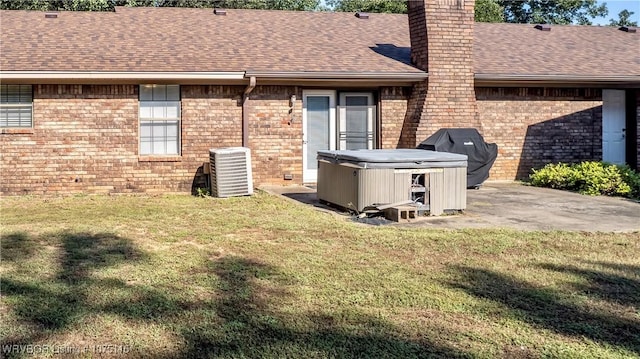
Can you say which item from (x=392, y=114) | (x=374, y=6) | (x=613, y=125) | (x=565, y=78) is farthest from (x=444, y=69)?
(x=374, y=6)

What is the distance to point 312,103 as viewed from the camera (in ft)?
→ 45.1

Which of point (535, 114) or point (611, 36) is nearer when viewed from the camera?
point (535, 114)

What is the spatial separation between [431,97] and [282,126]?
3212mm

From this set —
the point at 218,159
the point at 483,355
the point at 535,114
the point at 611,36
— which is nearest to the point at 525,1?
the point at 611,36

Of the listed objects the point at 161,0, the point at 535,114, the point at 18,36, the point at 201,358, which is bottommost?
the point at 201,358

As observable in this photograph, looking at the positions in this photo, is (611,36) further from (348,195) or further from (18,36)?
(18,36)

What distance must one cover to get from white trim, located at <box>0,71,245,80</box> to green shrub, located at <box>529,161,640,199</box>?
6777 millimetres

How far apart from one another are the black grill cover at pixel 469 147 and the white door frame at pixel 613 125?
3.77m

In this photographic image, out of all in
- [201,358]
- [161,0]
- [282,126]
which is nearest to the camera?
[201,358]

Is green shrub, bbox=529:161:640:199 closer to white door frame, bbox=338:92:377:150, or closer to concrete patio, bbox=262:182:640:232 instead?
concrete patio, bbox=262:182:640:232

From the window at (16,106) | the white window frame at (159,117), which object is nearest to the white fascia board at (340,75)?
the white window frame at (159,117)

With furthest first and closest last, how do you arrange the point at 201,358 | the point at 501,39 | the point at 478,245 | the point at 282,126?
the point at 501,39
the point at 282,126
the point at 478,245
the point at 201,358

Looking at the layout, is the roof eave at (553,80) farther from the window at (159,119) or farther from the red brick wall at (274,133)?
the window at (159,119)

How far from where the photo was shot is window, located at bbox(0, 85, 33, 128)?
485 inches
